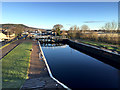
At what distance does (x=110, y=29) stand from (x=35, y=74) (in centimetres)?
3346

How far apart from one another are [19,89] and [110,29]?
35405mm

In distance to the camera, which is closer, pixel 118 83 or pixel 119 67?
pixel 118 83

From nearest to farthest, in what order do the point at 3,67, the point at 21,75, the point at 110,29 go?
1. the point at 21,75
2. the point at 3,67
3. the point at 110,29

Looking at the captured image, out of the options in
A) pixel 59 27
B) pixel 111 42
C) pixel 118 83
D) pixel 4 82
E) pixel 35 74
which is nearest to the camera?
pixel 4 82

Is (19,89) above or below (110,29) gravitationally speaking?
below

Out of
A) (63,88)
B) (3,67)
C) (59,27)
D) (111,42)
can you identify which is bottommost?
(63,88)

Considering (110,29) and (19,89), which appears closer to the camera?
(19,89)

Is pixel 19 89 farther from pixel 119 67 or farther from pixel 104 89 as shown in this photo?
pixel 119 67

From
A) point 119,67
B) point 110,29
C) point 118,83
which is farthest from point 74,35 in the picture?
point 118,83

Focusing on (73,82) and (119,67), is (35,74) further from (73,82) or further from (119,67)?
(119,67)

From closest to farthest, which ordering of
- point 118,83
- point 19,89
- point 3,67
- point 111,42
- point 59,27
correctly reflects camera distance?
point 19,89 < point 3,67 < point 118,83 < point 111,42 < point 59,27

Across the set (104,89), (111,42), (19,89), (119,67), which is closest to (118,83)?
(104,89)

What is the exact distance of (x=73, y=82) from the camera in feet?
29.2

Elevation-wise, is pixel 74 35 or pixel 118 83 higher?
pixel 74 35
